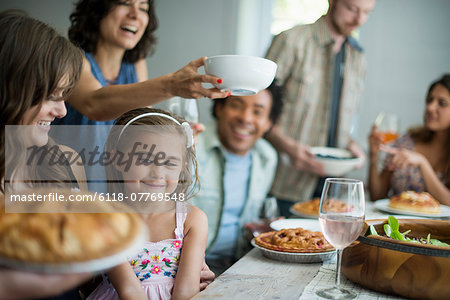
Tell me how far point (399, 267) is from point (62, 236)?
0.63m

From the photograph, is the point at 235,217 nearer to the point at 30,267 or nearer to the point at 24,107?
the point at 24,107

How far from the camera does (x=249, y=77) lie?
950 mm

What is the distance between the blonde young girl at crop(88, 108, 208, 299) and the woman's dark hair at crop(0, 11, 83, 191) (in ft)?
0.81

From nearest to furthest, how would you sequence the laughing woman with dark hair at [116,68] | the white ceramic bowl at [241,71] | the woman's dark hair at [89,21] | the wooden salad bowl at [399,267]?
the wooden salad bowl at [399,267] < the white ceramic bowl at [241,71] < the laughing woman with dark hair at [116,68] < the woman's dark hair at [89,21]

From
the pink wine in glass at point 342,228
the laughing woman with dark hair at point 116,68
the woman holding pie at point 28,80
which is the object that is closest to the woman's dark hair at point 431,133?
the laughing woman with dark hair at point 116,68

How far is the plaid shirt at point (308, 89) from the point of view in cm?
259

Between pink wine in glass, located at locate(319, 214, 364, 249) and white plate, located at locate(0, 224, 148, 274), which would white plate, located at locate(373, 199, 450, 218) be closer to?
pink wine in glass, located at locate(319, 214, 364, 249)

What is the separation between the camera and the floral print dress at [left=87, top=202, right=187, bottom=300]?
98cm

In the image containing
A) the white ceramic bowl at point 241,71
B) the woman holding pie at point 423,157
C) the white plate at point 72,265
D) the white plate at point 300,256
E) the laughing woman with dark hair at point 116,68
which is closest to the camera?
the white plate at point 72,265

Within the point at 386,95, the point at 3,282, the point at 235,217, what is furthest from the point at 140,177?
the point at 386,95

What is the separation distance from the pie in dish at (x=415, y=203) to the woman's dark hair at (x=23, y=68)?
1425mm

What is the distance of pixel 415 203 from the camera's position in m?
1.76

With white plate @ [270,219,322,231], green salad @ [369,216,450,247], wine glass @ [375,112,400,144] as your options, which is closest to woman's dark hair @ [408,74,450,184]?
wine glass @ [375,112,400,144]

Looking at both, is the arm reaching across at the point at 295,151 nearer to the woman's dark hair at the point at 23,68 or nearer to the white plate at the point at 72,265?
the woman's dark hair at the point at 23,68
